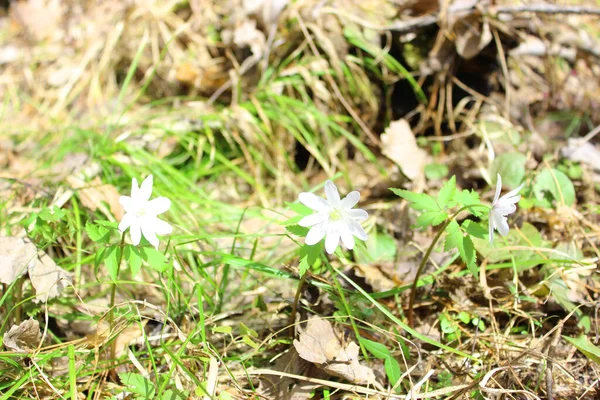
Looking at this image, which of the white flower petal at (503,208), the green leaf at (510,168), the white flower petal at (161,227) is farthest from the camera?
the green leaf at (510,168)

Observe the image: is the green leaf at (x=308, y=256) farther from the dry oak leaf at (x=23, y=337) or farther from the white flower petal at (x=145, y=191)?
the dry oak leaf at (x=23, y=337)

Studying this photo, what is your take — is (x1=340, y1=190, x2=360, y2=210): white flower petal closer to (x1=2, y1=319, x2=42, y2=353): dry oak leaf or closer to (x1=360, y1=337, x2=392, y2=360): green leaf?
(x1=360, y1=337, x2=392, y2=360): green leaf

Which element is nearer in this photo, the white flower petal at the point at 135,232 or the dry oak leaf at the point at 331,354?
→ the white flower petal at the point at 135,232

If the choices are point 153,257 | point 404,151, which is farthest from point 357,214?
point 404,151

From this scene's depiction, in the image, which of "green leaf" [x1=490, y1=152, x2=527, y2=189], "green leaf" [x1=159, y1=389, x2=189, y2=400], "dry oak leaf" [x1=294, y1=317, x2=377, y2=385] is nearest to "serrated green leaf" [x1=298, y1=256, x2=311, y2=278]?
"dry oak leaf" [x1=294, y1=317, x2=377, y2=385]

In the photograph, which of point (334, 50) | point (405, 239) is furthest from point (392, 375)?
point (334, 50)

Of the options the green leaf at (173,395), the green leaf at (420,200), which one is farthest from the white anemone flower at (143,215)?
the green leaf at (420,200)
